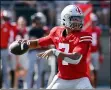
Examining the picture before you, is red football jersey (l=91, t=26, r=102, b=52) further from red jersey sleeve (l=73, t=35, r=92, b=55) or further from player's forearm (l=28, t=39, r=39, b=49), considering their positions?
red jersey sleeve (l=73, t=35, r=92, b=55)

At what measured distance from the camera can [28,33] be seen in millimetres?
10992

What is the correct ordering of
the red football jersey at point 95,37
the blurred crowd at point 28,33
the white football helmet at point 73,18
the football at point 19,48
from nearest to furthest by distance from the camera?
the white football helmet at point 73,18
the football at point 19,48
the blurred crowd at point 28,33
the red football jersey at point 95,37

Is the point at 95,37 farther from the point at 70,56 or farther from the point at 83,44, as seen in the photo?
the point at 70,56

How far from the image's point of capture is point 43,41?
641cm

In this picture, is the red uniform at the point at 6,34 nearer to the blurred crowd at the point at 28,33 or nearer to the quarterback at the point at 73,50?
the blurred crowd at the point at 28,33

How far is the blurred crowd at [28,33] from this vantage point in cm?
1063

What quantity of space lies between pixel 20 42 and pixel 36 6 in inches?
250

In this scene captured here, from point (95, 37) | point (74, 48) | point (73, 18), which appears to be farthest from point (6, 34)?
point (74, 48)

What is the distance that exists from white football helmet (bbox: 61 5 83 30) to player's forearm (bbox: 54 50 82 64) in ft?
1.29

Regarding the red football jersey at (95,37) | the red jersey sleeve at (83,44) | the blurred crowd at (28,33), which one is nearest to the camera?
the red jersey sleeve at (83,44)

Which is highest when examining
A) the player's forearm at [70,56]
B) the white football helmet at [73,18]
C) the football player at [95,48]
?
the white football helmet at [73,18]

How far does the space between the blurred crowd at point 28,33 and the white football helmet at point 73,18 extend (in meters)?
3.80

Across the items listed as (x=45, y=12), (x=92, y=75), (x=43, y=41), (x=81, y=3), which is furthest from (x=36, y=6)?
(x=43, y=41)

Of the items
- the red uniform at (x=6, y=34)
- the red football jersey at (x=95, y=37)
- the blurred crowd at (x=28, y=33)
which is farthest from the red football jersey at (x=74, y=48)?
the red football jersey at (x=95, y=37)
